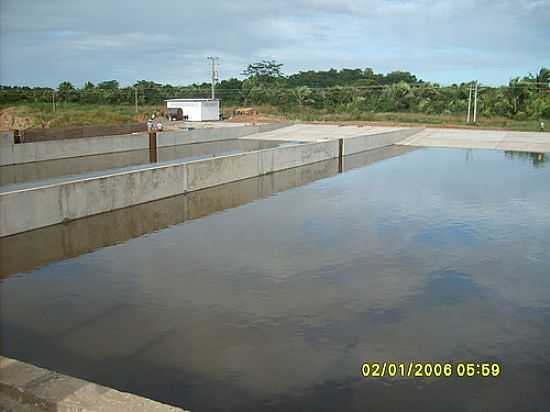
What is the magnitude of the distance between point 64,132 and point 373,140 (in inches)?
567

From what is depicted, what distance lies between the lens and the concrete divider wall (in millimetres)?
Result: 24500

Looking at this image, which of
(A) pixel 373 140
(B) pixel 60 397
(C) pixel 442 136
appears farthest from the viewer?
(C) pixel 442 136

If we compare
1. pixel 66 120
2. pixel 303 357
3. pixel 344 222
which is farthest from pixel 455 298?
pixel 66 120

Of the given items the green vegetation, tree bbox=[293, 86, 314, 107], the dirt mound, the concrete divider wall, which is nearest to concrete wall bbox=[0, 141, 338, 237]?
the concrete divider wall

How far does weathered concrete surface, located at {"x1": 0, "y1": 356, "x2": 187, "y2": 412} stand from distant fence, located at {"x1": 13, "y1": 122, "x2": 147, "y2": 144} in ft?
64.7

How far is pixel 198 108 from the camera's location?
148 feet

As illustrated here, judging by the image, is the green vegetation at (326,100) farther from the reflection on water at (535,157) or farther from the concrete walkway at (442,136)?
the reflection on water at (535,157)

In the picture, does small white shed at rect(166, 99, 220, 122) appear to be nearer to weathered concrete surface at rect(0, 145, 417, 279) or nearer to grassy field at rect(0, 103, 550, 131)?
grassy field at rect(0, 103, 550, 131)

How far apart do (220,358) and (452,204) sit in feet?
31.2

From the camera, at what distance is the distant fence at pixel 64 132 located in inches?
872

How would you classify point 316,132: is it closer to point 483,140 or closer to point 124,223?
point 483,140

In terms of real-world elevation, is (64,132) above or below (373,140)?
above

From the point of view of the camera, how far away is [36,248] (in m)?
9.55
